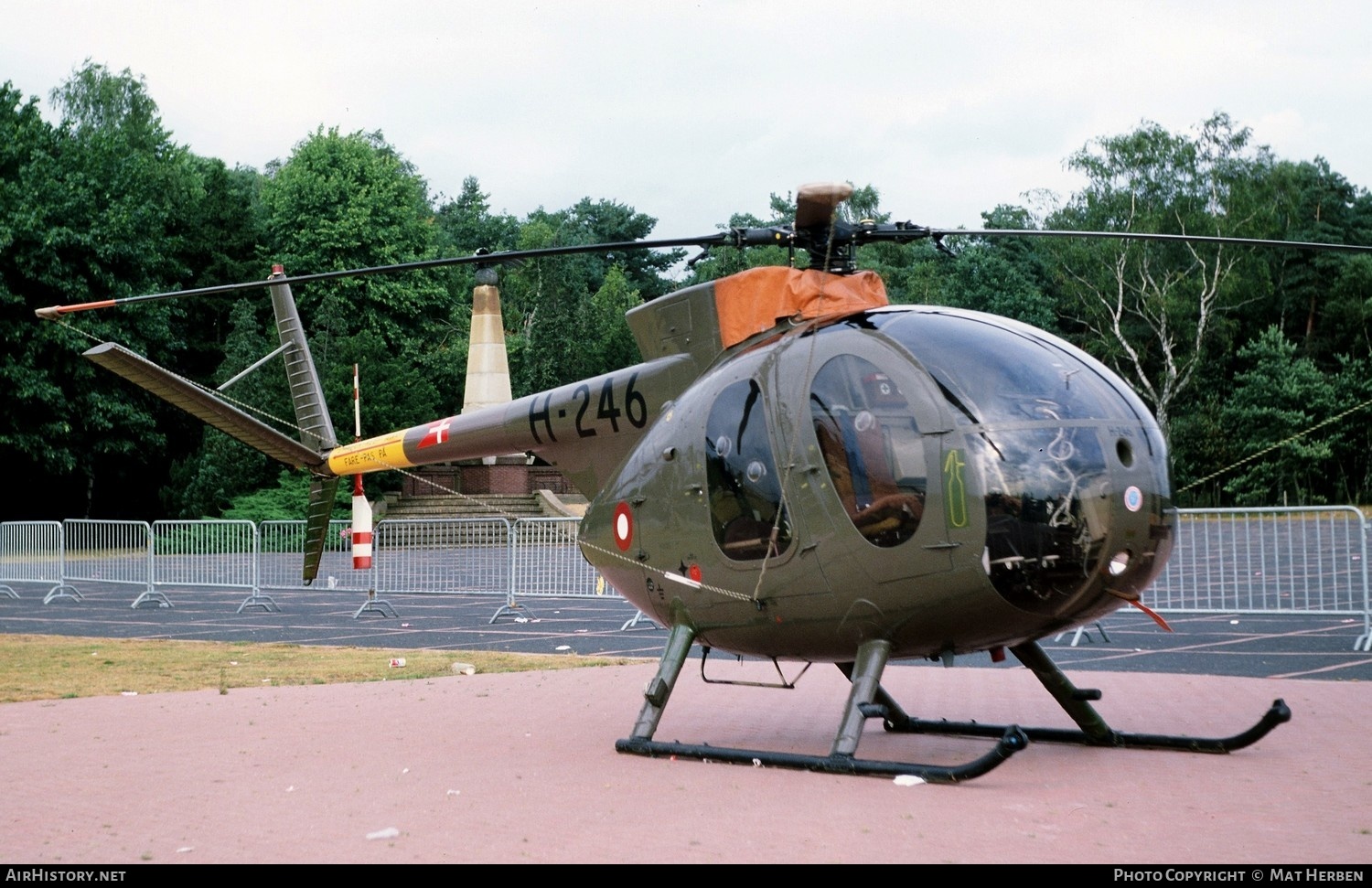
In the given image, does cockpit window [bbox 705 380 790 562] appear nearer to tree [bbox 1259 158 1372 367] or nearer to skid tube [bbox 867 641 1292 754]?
skid tube [bbox 867 641 1292 754]

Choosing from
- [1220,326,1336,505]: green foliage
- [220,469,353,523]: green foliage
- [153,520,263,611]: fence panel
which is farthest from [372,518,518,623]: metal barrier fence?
[1220,326,1336,505]: green foliage

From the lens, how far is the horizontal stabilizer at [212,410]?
10617 mm

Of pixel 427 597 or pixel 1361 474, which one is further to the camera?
pixel 1361 474

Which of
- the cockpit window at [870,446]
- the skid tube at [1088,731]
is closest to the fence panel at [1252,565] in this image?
the skid tube at [1088,731]

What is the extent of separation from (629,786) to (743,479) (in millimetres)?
1787

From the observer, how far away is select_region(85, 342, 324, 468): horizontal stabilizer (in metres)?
10.6

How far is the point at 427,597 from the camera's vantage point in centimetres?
2098

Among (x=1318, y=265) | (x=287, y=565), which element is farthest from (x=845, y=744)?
(x=1318, y=265)

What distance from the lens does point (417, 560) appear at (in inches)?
825

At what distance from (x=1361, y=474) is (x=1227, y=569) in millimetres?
25924

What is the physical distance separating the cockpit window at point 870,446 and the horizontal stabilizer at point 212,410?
19.8 feet

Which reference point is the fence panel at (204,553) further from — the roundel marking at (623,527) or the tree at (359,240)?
the tree at (359,240)

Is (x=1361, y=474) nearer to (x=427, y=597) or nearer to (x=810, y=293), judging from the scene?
(x=427, y=597)
